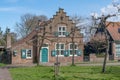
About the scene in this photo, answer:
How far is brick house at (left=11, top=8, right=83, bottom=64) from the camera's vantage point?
49750mm

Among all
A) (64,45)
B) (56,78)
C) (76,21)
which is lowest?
(56,78)

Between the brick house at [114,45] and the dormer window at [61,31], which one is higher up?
the dormer window at [61,31]

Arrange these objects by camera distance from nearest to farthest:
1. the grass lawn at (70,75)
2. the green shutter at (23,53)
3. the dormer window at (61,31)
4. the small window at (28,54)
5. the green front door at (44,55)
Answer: the grass lawn at (70,75) < the green shutter at (23,53) < the small window at (28,54) < the green front door at (44,55) < the dormer window at (61,31)

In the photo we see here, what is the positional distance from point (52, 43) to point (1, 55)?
1141cm

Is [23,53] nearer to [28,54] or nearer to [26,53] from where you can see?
[26,53]

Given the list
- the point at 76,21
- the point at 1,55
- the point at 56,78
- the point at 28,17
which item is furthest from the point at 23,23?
the point at 56,78

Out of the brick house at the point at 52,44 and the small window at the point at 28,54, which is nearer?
the brick house at the point at 52,44

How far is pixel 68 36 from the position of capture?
2021 inches

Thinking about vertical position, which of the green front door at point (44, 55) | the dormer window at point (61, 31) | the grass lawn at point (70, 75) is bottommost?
the grass lawn at point (70, 75)

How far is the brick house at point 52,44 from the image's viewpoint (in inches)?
1959

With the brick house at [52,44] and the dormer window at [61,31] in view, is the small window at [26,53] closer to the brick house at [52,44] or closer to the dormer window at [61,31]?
the brick house at [52,44]

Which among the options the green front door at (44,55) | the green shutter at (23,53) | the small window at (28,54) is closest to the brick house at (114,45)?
the green front door at (44,55)

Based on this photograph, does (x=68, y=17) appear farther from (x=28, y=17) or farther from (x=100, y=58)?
(x=28, y=17)

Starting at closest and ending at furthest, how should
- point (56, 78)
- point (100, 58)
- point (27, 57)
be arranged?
point (56, 78)
point (27, 57)
point (100, 58)
